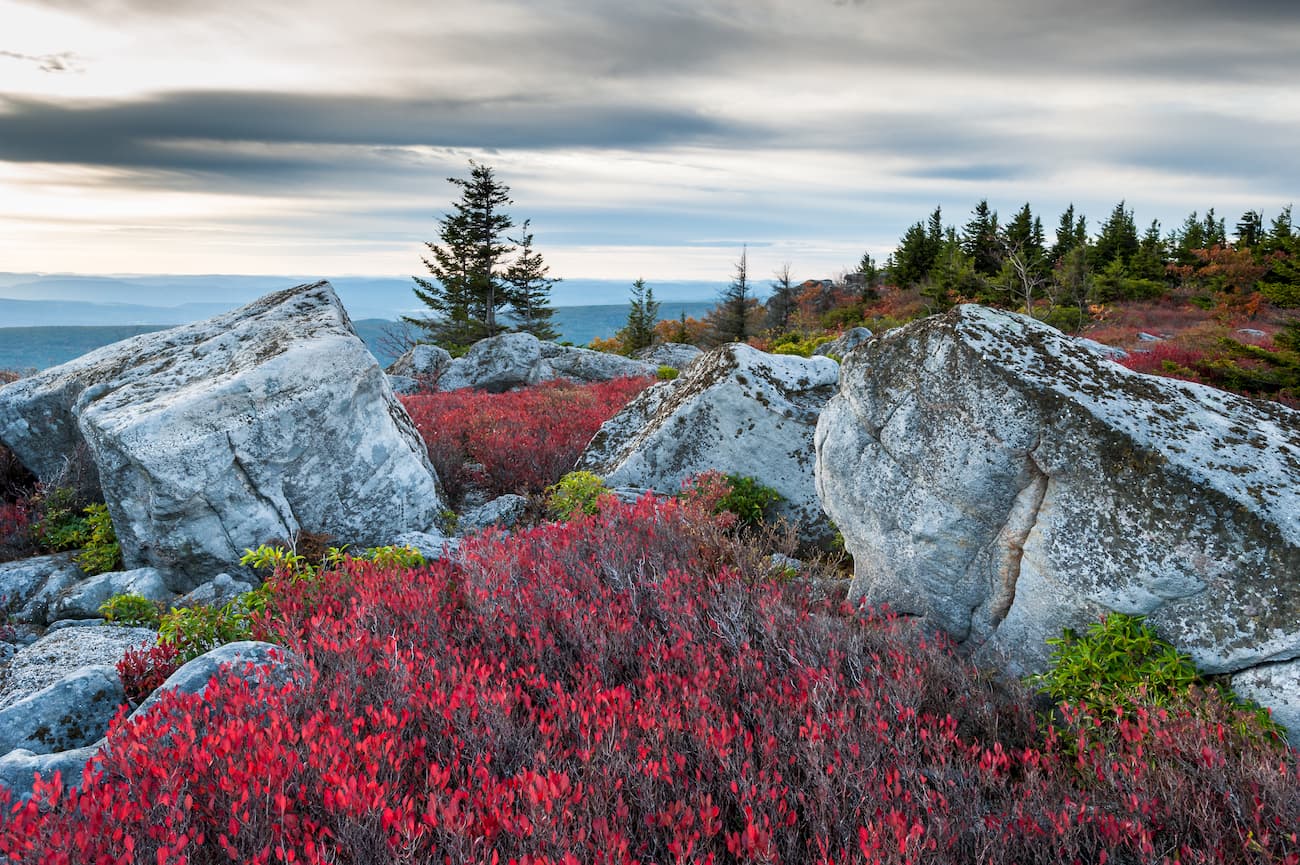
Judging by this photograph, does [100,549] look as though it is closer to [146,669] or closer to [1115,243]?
[146,669]

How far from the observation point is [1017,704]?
4488 mm

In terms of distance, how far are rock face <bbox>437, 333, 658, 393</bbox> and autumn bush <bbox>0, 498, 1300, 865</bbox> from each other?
20338 millimetres

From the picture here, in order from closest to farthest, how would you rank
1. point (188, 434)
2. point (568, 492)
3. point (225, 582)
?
point (225, 582) → point (188, 434) → point (568, 492)

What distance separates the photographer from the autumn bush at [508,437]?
1202cm

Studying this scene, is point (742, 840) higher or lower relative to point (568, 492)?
higher

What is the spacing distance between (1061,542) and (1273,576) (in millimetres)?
1144

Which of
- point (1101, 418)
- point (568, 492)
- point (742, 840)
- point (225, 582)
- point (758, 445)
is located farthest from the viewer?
point (758, 445)

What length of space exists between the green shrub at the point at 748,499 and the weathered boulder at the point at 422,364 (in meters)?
20.3

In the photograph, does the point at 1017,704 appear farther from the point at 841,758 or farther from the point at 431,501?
the point at 431,501

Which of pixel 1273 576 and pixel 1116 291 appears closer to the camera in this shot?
pixel 1273 576

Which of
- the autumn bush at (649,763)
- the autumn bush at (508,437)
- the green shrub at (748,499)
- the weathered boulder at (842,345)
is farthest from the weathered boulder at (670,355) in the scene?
the autumn bush at (649,763)

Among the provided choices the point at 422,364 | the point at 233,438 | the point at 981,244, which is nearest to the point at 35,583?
the point at 233,438

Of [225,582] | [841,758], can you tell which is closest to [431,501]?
[225,582]

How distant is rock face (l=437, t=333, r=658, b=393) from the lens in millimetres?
25109
